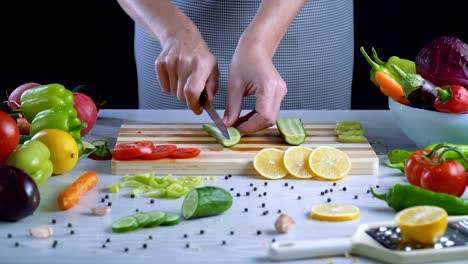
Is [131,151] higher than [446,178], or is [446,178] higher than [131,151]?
[446,178]

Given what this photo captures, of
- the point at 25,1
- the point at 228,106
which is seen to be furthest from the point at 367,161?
the point at 25,1

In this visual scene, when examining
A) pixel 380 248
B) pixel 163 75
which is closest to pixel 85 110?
pixel 163 75

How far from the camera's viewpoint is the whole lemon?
2145 millimetres

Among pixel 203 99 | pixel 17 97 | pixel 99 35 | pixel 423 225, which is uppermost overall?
pixel 423 225

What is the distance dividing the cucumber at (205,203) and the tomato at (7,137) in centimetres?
41

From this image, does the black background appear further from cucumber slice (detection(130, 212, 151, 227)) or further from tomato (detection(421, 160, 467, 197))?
cucumber slice (detection(130, 212, 151, 227))

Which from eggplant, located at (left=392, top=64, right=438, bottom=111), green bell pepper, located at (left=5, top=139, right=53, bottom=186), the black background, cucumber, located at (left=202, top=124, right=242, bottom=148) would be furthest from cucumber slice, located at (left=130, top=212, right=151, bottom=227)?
the black background

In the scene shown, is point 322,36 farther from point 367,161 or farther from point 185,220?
point 185,220

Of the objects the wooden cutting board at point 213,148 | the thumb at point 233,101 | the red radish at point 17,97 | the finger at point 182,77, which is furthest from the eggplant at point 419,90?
the red radish at point 17,97

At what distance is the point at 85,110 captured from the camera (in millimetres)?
2508

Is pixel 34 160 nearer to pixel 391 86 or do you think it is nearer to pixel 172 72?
pixel 172 72

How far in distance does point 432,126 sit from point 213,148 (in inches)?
21.0

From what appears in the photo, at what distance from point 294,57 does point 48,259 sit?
1.60 metres

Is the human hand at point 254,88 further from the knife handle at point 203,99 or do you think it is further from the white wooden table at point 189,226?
the white wooden table at point 189,226
